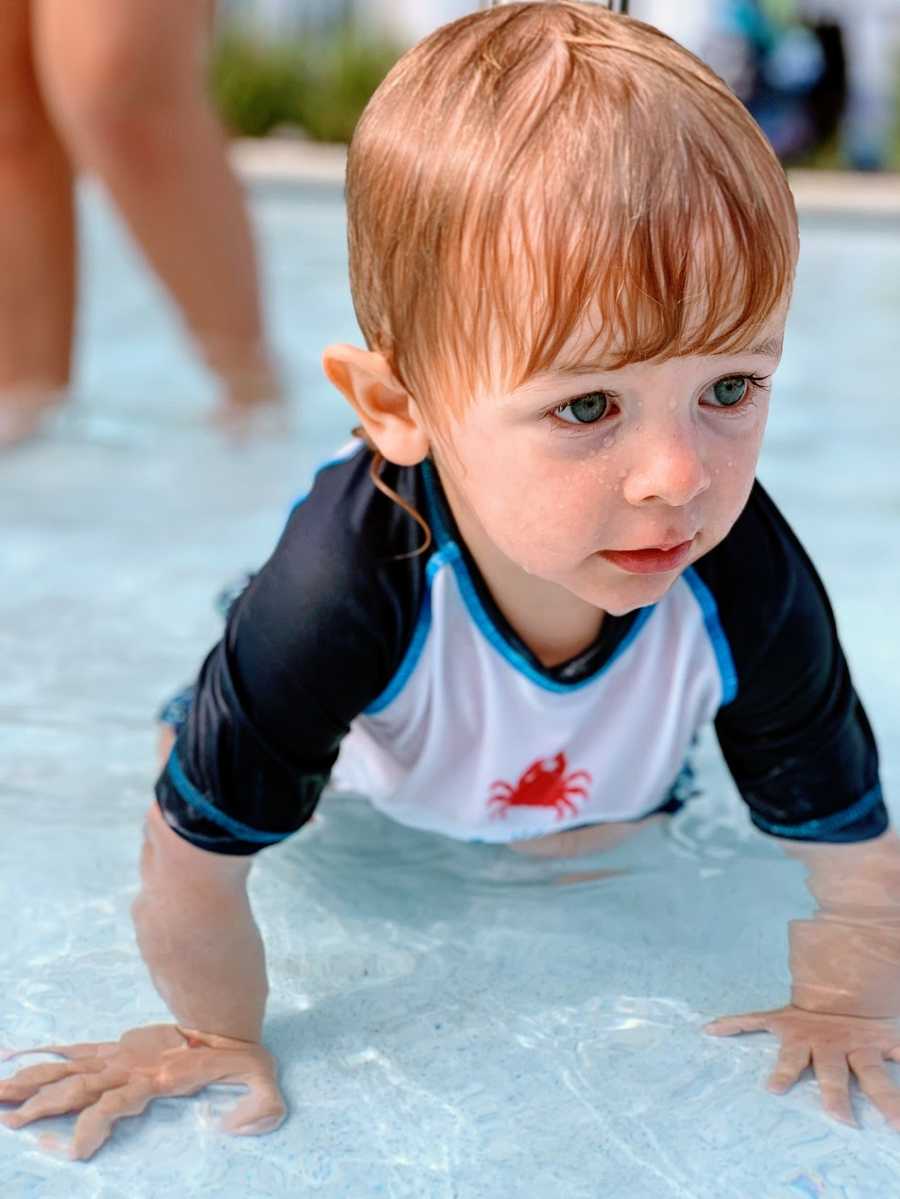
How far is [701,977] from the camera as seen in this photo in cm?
182

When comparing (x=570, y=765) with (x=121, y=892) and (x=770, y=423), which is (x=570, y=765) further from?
(x=770, y=423)

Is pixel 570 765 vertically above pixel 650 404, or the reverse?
pixel 650 404

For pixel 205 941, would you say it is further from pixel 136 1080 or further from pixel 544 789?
pixel 544 789

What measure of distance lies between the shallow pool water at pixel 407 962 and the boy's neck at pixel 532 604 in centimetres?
36

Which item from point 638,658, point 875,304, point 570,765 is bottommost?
point 875,304

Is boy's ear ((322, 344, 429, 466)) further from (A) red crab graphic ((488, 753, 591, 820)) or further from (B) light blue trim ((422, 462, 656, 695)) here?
(A) red crab graphic ((488, 753, 591, 820))

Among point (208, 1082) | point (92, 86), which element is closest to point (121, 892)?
point (208, 1082)

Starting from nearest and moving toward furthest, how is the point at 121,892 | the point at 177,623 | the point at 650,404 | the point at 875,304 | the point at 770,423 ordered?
the point at 650,404, the point at 121,892, the point at 177,623, the point at 770,423, the point at 875,304

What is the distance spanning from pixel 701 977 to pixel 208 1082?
1.82ft

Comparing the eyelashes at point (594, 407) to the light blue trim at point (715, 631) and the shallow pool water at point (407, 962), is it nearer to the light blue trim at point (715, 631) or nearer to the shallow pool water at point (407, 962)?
the light blue trim at point (715, 631)

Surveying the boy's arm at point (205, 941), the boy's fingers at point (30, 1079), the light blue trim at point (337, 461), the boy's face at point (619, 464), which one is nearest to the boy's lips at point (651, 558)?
the boy's face at point (619, 464)

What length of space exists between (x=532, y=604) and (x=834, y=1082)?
22.0 inches

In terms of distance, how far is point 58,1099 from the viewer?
158cm

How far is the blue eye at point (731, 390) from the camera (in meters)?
1.40
